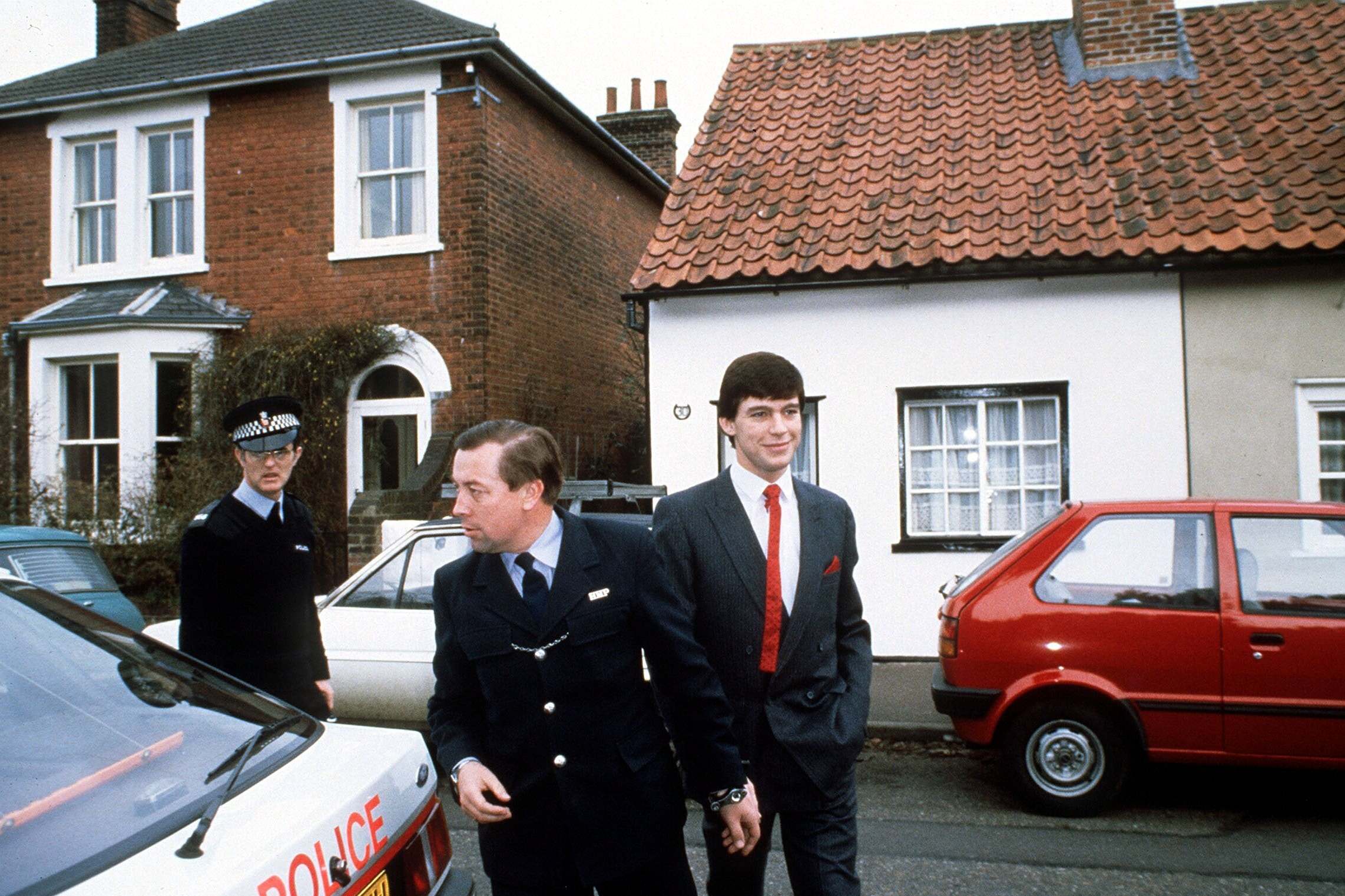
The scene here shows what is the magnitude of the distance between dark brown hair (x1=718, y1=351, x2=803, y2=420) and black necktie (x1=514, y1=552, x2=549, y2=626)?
0.78 m

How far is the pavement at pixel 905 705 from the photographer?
6.89 m

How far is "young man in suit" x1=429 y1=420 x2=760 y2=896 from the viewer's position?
7.91 ft

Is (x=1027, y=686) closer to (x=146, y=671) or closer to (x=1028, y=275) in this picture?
(x=146, y=671)

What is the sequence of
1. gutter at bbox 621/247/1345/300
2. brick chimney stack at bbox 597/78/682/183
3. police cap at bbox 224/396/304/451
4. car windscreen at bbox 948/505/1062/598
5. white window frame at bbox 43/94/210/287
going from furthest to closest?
brick chimney stack at bbox 597/78/682/183 < white window frame at bbox 43/94/210/287 < gutter at bbox 621/247/1345/300 < car windscreen at bbox 948/505/1062/598 < police cap at bbox 224/396/304/451

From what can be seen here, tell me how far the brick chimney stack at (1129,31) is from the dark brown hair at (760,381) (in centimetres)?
1019

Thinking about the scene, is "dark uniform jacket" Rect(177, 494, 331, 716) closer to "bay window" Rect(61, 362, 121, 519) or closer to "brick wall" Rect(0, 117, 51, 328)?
"bay window" Rect(61, 362, 121, 519)

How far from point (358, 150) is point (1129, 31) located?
879cm

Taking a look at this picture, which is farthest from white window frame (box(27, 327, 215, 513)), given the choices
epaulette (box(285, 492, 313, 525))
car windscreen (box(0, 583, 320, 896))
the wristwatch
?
the wristwatch

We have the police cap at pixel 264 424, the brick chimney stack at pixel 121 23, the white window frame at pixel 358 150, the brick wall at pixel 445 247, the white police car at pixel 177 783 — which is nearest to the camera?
the white police car at pixel 177 783

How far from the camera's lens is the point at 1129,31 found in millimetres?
11219

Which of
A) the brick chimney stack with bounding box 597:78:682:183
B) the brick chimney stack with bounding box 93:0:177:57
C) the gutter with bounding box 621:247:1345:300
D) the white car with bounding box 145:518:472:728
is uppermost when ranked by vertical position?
the brick chimney stack with bounding box 93:0:177:57

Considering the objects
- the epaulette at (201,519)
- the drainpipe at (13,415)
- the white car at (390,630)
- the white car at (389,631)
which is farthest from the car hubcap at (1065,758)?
the drainpipe at (13,415)

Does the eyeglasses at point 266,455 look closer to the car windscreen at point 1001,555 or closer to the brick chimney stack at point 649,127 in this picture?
the car windscreen at point 1001,555

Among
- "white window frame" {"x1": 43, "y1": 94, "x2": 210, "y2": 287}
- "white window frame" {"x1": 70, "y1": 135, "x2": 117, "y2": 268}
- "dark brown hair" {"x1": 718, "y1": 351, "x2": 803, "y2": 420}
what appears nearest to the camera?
"dark brown hair" {"x1": 718, "y1": 351, "x2": 803, "y2": 420}
